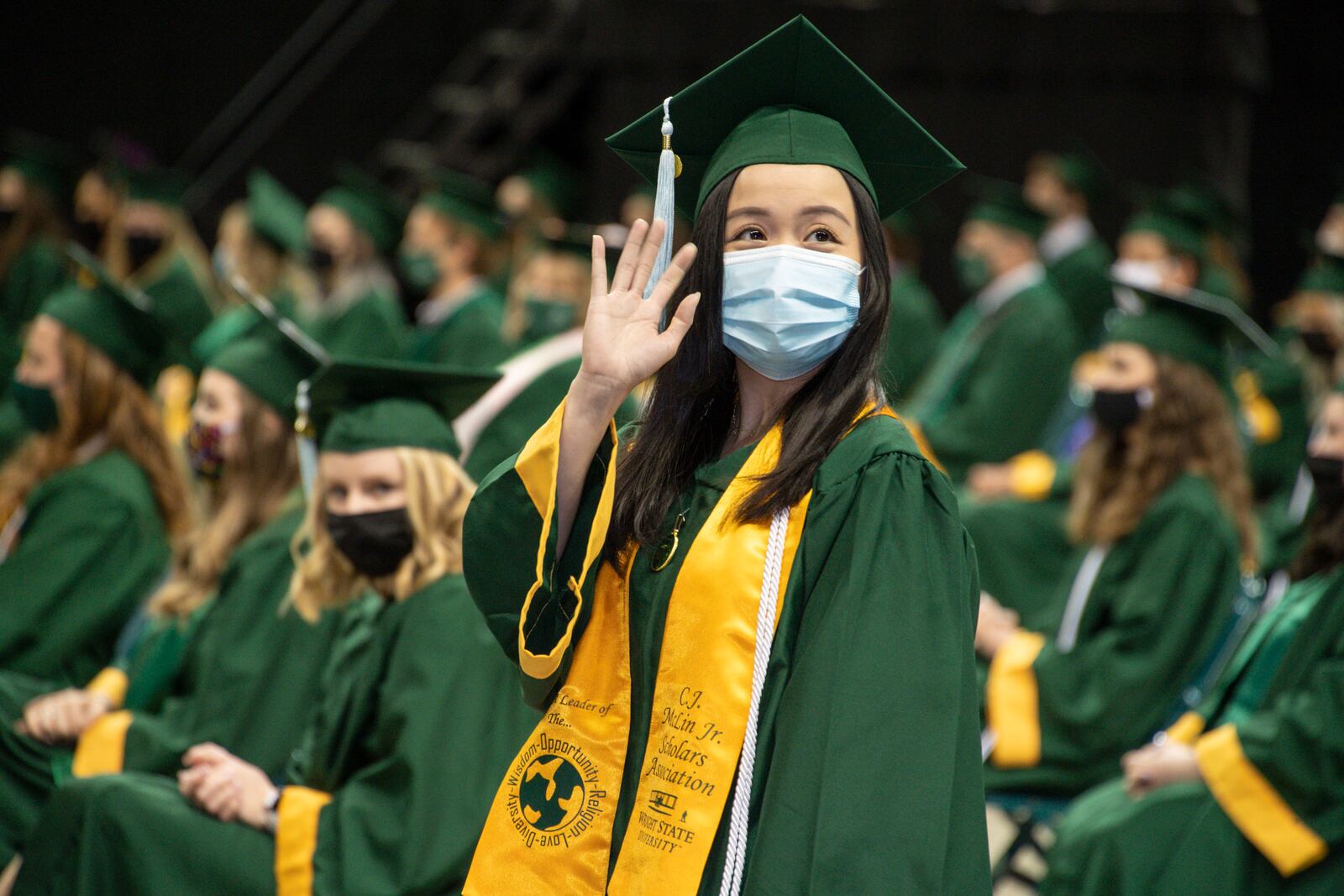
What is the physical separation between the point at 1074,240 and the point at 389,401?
5696 mm

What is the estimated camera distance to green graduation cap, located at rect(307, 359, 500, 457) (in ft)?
10.9

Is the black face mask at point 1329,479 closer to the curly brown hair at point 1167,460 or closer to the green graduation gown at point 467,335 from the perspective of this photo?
the curly brown hair at point 1167,460

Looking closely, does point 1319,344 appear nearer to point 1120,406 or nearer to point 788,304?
point 1120,406

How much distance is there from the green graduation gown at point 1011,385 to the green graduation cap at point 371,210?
3.23 meters

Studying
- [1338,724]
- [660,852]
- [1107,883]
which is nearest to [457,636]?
[660,852]

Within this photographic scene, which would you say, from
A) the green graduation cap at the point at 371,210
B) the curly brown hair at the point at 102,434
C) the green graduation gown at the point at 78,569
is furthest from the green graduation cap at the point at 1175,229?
the green graduation gown at the point at 78,569

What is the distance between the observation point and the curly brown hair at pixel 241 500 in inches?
161

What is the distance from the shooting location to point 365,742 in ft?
10.4

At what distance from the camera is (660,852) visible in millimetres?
1909

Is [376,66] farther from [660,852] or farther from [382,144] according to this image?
[660,852]

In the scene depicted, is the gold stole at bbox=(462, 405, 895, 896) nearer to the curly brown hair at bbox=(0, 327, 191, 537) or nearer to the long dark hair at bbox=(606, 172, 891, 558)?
the long dark hair at bbox=(606, 172, 891, 558)

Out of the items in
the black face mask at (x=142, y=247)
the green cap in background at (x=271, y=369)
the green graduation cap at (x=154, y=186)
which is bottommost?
the green cap in background at (x=271, y=369)

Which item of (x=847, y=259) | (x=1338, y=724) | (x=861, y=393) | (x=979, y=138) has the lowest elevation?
(x=1338, y=724)

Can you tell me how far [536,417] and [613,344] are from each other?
2.95m
